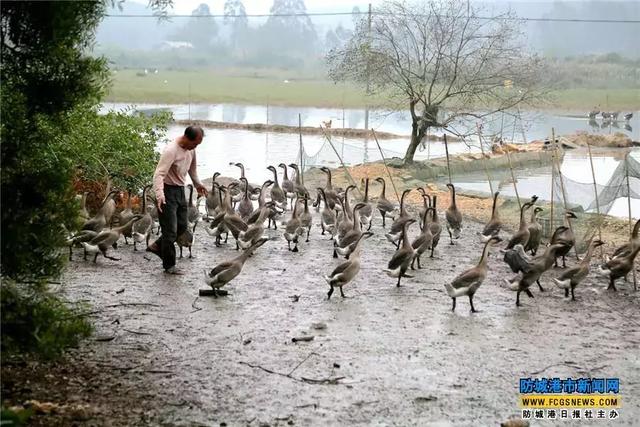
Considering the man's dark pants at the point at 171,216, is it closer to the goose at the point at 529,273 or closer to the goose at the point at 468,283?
the goose at the point at 468,283

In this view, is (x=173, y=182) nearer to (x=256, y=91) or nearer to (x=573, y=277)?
(x=573, y=277)

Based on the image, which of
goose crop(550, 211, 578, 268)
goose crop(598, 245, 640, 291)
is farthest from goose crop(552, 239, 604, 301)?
goose crop(550, 211, 578, 268)

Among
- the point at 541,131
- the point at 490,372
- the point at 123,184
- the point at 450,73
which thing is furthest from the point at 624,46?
the point at 490,372

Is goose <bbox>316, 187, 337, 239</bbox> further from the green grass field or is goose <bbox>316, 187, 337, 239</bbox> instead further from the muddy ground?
the green grass field

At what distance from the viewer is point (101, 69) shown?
22.1 feet

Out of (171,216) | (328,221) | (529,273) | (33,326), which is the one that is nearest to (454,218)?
(328,221)

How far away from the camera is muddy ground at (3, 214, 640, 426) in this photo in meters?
6.75

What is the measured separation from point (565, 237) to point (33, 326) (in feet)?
30.1

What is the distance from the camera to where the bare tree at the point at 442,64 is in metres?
25.4

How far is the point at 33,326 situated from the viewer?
18.8 feet

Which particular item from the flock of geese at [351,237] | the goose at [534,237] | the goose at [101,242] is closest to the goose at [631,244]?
the flock of geese at [351,237]

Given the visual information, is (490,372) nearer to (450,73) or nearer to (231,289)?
(231,289)

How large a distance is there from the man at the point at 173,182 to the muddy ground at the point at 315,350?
701 millimetres

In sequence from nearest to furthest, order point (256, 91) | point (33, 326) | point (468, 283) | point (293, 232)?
1. point (33, 326)
2. point (468, 283)
3. point (293, 232)
4. point (256, 91)
